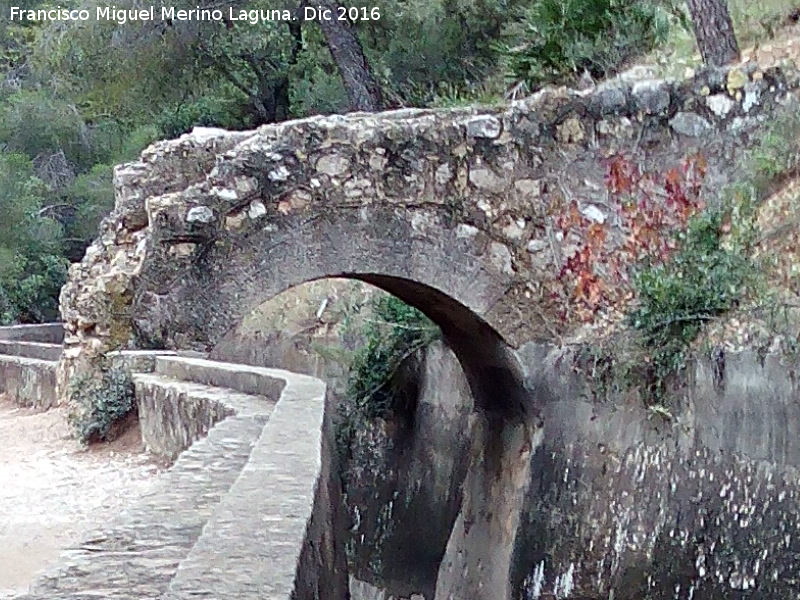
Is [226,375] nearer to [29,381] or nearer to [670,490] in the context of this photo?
[670,490]

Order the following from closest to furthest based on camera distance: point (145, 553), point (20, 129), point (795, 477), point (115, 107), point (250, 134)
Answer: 1. point (145, 553)
2. point (795, 477)
3. point (250, 134)
4. point (115, 107)
5. point (20, 129)

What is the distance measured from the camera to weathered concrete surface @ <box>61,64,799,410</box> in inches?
330

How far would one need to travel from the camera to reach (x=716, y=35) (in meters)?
10.0

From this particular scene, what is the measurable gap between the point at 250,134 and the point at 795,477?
5.00 meters

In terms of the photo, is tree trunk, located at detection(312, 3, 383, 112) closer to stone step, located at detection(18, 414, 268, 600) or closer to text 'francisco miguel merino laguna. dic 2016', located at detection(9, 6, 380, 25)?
text 'francisco miguel merino laguna. dic 2016', located at detection(9, 6, 380, 25)

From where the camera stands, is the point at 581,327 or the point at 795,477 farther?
the point at 581,327

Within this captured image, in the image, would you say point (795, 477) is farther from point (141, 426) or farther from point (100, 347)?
point (100, 347)

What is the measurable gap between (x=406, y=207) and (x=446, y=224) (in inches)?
12.3

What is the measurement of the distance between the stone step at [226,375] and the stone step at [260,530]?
86.4 inches

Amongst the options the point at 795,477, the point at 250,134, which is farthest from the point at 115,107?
the point at 795,477

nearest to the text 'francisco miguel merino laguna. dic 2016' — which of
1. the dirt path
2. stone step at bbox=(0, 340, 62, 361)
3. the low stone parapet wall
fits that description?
stone step at bbox=(0, 340, 62, 361)

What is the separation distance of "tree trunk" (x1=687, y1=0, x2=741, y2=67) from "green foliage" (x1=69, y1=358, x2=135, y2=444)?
5.23 m

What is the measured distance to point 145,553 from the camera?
2863 mm

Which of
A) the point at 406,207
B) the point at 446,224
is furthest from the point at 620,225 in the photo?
the point at 406,207
